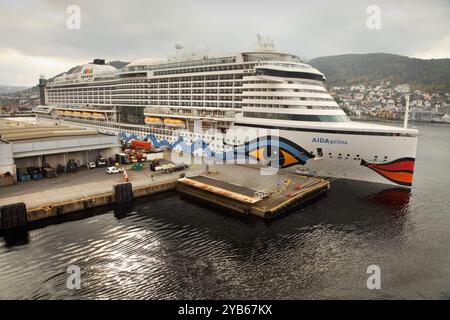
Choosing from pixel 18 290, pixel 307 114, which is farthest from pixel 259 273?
pixel 307 114

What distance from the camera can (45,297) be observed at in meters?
13.6

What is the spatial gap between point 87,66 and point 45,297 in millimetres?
66915

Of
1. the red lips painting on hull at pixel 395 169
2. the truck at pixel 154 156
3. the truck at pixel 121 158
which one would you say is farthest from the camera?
the truck at pixel 154 156

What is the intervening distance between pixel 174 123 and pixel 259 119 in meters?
16.1

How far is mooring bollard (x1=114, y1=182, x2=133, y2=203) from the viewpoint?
82.6 ft

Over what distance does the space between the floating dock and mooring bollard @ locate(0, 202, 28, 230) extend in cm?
1300

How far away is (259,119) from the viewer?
33.0 m

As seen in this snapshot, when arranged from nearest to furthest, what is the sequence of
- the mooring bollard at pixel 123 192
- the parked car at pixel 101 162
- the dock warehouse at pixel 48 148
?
the mooring bollard at pixel 123 192, the dock warehouse at pixel 48 148, the parked car at pixel 101 162

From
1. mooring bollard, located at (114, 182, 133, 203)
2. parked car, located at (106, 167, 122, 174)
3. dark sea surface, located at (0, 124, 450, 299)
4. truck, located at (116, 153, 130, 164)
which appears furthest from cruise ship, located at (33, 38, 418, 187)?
mooring bollard, located at (114, 182, 133, 203)

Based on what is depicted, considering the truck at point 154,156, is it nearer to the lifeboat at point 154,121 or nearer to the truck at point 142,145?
the truck at point 142,145

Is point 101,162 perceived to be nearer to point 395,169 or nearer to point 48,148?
A: point 48,148

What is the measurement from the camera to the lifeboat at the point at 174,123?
4359 cm

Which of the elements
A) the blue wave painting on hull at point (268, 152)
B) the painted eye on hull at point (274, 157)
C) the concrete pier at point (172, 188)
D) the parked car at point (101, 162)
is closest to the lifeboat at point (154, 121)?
the blue wave painting on hull at point (268, 152)

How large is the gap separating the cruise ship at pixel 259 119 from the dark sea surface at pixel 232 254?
5.35m
